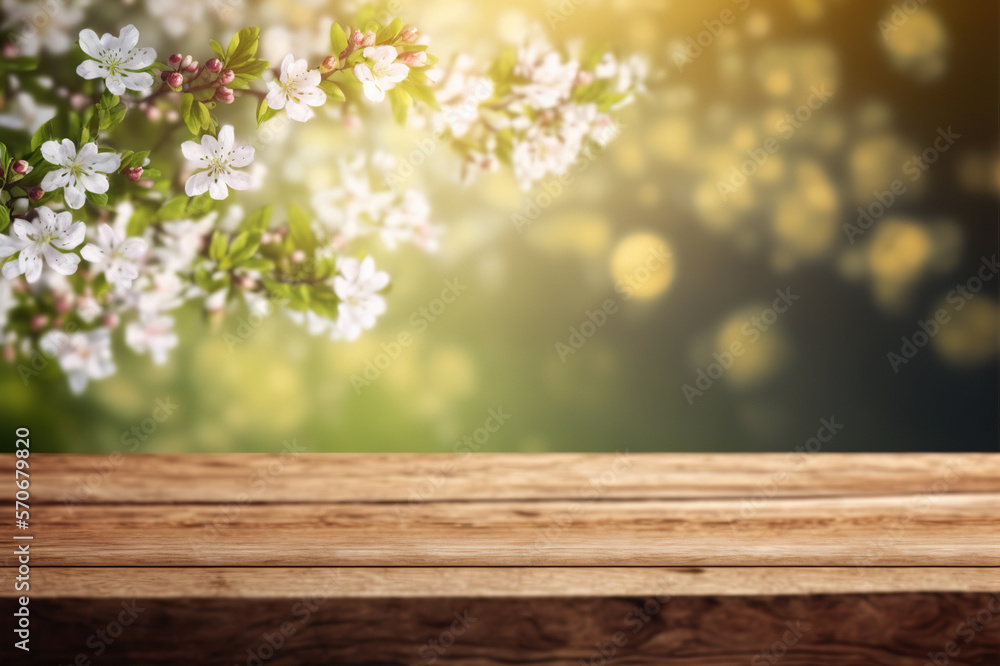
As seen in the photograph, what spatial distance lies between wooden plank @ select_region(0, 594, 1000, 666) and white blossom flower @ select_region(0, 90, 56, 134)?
83cm

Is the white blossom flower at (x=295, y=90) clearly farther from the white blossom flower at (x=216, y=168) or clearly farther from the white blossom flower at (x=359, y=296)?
the white blossom flower at (x=359, y=296)

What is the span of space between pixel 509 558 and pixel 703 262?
2.16ft

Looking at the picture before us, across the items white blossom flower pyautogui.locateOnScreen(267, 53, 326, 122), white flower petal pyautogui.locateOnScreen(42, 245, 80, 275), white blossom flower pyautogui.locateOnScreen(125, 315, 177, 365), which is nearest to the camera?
white flower petal pyautogui.locateOnScreen(42, 245, 80, 275)

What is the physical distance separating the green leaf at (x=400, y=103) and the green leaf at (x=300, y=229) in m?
0.25

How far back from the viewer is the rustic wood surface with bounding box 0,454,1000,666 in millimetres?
1095

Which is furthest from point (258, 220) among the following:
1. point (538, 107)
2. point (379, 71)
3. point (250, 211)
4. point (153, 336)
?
→ point (538, 107)

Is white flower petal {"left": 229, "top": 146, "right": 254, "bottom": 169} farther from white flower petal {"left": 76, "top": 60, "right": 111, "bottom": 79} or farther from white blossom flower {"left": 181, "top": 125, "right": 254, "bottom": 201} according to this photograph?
white flower petal {"left": 76, "top": 60, "right": 111, "bottom": 79}

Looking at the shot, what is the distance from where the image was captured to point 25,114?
3.76 ft

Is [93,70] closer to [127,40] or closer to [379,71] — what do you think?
[127,40]

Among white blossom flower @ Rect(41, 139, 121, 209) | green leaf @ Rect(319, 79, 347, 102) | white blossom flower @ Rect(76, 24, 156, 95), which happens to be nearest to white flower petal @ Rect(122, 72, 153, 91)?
white blossom flower @ Rect(76, 24, 156, 95)

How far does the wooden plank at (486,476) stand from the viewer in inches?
44.9

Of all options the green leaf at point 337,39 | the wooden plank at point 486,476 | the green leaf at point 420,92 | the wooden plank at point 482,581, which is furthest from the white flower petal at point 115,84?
the wooden plank at point 482,581

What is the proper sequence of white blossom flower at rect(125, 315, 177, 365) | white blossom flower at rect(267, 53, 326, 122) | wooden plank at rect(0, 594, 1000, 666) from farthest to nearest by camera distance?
white blossom flower at rect(125, 315, 177, 365), wooden plank at rect(0, 594, 1000, 666), white blossom flower at rect(267, 53, 326, 122)

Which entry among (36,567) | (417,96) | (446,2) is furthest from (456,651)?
(446,2)
